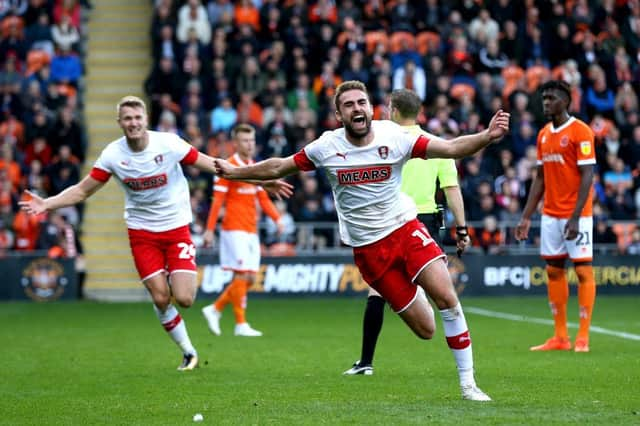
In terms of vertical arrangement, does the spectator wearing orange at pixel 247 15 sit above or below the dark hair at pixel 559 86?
above

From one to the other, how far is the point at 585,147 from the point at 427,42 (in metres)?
14.5

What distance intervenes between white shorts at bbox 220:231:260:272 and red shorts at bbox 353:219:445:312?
267 inches

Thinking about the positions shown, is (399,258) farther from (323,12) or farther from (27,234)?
(323,12)

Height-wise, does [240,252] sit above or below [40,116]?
below

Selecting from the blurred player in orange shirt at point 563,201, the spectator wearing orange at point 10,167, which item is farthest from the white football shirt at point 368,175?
the spectator wearing orange at point 10,167

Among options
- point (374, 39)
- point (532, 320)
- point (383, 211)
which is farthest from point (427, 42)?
point (383, 211)

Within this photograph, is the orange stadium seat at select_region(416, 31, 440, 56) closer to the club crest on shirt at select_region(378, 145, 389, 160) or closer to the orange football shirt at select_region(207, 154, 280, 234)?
the orange football shirt at select_region(207, 154, 280, 234)

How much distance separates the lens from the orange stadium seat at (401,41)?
2631 cm

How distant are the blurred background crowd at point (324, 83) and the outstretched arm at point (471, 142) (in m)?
14.2


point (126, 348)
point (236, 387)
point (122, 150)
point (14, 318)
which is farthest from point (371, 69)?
point (236, 387)

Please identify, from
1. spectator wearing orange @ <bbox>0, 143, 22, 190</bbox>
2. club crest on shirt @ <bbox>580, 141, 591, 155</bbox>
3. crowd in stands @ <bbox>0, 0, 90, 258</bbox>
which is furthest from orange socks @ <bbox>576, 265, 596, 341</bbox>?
spectator wearing orange @ <bbox>0, 143, 22, 190</bbox>

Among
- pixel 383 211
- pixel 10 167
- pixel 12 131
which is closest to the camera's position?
pixel 383 211

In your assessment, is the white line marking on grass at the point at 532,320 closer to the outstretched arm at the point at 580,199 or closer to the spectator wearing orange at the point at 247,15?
the outstretched arm at the point at 580,199

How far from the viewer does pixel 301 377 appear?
1095cm
